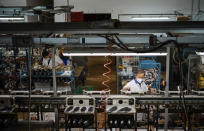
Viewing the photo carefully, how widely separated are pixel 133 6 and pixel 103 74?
8458 millimetres

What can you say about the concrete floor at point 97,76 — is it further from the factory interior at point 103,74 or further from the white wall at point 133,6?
the white wall at point 133,6

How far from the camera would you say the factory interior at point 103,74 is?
209 centimetres

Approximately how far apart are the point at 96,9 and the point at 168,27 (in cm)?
1041

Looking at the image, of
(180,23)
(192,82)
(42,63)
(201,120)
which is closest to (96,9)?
(42,63)

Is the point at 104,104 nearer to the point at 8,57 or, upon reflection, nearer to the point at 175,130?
the point at 175,130

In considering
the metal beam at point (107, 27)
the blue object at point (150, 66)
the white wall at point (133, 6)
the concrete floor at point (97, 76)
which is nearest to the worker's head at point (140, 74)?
the blue object at point (150, 66)

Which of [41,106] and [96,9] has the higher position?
[96,9]

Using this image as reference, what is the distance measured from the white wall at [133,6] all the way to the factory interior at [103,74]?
889mm

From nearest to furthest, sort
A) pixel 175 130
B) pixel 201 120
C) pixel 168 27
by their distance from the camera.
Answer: pixel 168 27 → pixel 175 130 → pixel 201 120

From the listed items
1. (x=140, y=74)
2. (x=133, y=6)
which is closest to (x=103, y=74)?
(x=140, y=74)

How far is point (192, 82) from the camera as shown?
768cm

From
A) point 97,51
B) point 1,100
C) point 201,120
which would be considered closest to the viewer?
point 97,51

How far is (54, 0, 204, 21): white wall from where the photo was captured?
1188 centimetres

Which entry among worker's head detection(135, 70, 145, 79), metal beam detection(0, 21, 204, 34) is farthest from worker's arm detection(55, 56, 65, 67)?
metal beam detection(0, 21, 204, 34)
